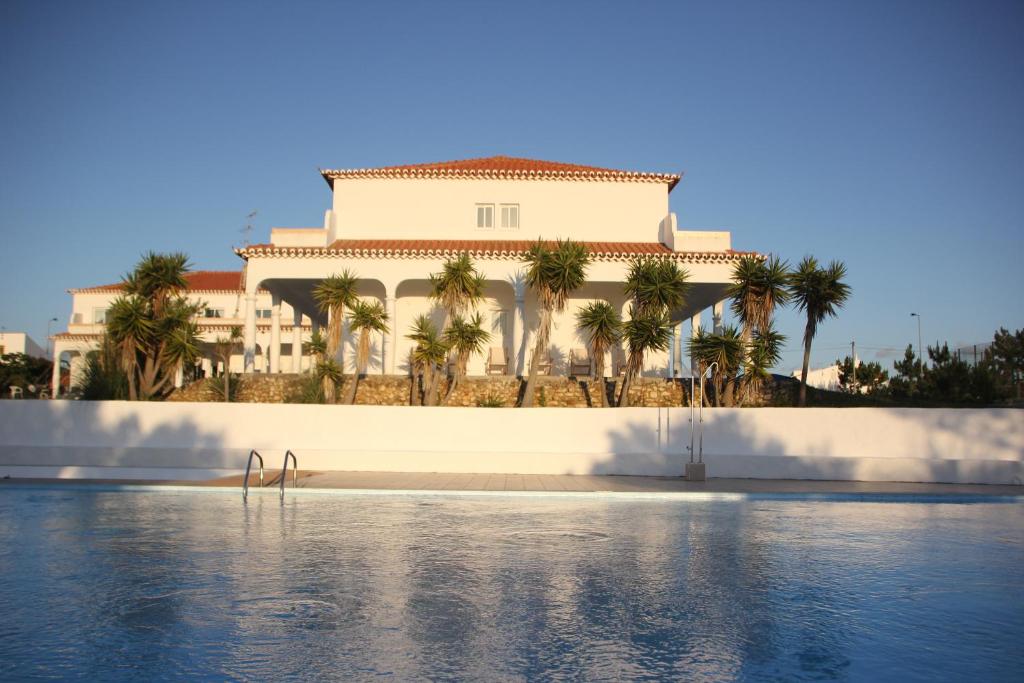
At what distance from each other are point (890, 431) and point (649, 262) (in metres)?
8.49

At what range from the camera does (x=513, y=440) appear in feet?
65.9

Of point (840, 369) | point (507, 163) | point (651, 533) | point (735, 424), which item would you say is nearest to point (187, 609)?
point (651, 533)

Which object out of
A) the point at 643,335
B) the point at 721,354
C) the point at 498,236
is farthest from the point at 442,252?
the point at 721,354

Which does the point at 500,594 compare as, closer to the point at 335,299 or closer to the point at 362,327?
the point at 362,327

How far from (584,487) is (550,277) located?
8.57 meters

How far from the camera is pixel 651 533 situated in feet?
40.1

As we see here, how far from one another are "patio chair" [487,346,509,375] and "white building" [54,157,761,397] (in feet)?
0.63

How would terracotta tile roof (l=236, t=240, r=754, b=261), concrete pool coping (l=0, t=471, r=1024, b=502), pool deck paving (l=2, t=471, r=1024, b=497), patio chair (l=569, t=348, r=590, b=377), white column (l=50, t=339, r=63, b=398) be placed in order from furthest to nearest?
white column (l=50, t=339, r=63, b=398), patio chair (l=569, t=348, r=590, b=377), terracotta tile roof (l=236, t=240, r=754, b=261), pool deck paving (l=2, t=471, r=1024, b=497), concrete pool coping (l=0, t=471, r=1024, b=502)

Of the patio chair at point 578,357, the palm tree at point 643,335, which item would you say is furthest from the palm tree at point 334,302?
the patio chair at point 578,357

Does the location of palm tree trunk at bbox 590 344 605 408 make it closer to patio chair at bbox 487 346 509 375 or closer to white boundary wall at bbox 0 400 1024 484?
patio chair at bbox 487 346 509 375

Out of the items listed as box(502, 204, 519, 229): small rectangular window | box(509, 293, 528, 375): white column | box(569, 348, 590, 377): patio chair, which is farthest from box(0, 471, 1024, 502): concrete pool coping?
box(502, 204, 519, 229): small rectangular window

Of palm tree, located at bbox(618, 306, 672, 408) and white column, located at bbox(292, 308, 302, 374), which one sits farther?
white column, located at bbox(292, 308, 302, 374)

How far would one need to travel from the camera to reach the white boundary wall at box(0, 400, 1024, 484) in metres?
19.2

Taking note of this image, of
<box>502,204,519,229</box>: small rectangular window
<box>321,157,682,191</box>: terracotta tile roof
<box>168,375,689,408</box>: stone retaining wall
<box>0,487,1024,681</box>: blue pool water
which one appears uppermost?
<box>321,157,682,191</box>: terracotta tile roof
